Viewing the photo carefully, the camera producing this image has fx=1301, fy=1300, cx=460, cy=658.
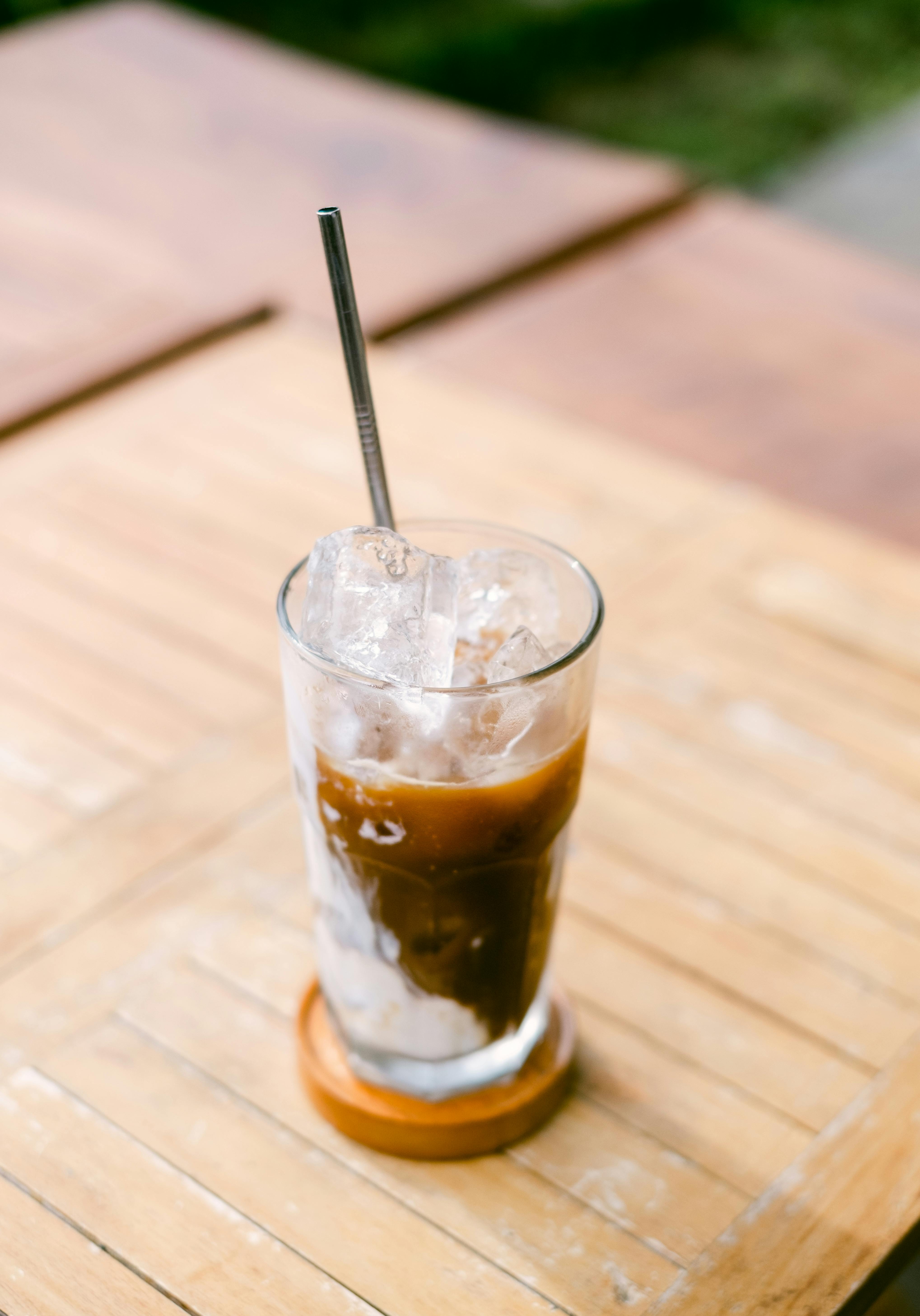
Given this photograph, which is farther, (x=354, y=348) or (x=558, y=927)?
(x=558, y=927)

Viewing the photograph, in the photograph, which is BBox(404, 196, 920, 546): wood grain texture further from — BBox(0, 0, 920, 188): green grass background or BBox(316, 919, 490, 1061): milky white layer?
BBox(0, 0, 920, 188): green grass background

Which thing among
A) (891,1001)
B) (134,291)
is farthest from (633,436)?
(891,1001)

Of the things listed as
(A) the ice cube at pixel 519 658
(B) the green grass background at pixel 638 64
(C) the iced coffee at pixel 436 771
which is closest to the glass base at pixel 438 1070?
(C) the iced coffee at pixel 436 771

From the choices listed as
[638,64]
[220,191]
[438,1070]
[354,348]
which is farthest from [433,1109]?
[638,64]

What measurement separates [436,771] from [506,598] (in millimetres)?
156

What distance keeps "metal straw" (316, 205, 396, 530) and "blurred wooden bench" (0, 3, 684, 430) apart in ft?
3.64

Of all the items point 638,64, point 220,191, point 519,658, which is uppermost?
point 519,658

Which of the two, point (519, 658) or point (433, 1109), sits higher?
point (519, 658)

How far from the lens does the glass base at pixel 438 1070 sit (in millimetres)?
937

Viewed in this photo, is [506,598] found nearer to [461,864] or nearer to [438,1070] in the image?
[461,864]

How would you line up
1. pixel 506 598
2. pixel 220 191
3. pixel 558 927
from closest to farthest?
pixel 506 598 < pixel 558 927 < pixel 220 191

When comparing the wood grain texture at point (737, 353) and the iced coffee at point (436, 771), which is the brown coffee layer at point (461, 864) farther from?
the wood grain texture at point (737, 353)

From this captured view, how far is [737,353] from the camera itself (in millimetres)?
2041

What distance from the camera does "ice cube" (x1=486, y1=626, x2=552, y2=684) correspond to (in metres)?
0.78
